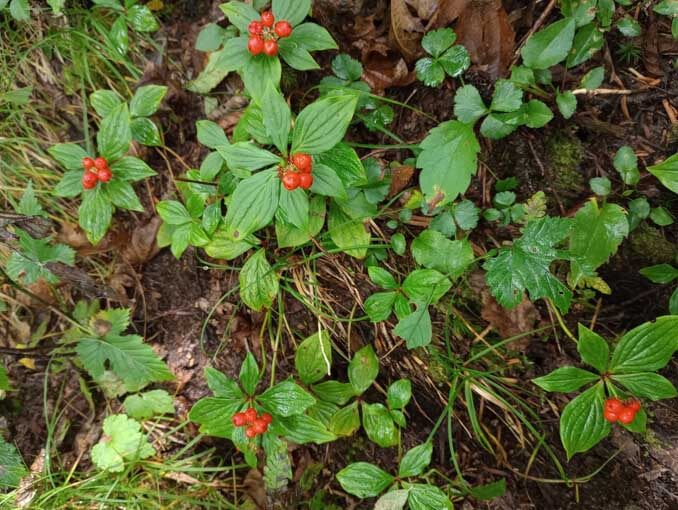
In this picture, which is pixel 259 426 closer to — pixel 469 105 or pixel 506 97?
pixel 469 105

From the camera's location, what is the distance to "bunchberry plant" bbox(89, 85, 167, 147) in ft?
8.44

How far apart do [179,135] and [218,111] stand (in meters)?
0.31

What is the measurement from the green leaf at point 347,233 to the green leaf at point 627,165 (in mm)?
1129

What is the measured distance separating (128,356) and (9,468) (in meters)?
0.87

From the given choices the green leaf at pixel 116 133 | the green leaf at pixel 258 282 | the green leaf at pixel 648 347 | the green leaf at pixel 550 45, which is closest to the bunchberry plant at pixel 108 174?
the green leaf at pixel 116 133

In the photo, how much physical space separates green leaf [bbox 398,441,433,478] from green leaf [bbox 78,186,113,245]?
192 centimetres

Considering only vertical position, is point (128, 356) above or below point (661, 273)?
below

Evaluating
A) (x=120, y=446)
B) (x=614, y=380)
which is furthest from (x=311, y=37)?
(x=120, y=446)

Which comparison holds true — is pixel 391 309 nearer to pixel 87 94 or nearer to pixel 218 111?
pixel 218 111

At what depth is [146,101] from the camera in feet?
8.45

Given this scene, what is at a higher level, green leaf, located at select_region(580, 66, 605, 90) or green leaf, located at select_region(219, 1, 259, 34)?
green leaf, located at select_region(219, 1, 259, 34)

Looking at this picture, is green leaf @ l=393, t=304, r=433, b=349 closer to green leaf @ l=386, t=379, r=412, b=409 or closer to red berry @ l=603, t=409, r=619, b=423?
green leaf @ l=386, t=379, r=412, b=409

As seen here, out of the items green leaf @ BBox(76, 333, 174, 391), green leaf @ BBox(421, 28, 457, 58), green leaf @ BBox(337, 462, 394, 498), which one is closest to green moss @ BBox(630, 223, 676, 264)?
green leaf @ BBox(421, 28, 457, 58)

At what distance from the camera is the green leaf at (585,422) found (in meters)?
1.90
